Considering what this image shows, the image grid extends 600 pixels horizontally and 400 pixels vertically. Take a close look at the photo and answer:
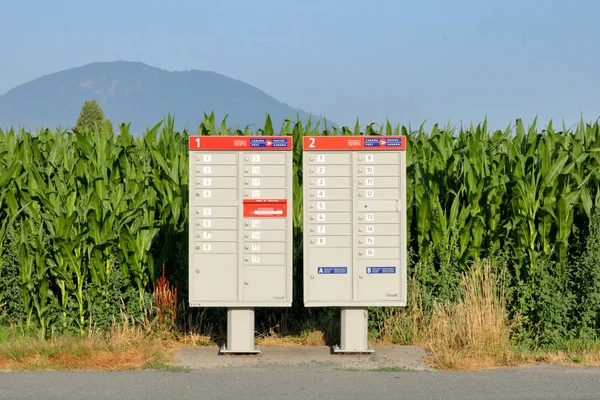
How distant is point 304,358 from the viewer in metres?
8.75

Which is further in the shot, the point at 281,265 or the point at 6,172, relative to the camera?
the point at 6,172

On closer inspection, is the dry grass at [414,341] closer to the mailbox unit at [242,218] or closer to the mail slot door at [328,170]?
the mailbox unit at [242,218]

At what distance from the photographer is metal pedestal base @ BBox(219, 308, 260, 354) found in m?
8.84

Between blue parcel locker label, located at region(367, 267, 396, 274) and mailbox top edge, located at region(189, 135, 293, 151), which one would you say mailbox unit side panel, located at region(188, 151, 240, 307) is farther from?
blue parcel locker label, located at region(367, 267, 396, 274)

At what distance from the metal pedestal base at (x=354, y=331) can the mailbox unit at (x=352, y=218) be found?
173 millimetres

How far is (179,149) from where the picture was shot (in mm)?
10555

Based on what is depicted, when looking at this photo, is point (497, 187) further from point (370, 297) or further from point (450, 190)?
point (370, 297)

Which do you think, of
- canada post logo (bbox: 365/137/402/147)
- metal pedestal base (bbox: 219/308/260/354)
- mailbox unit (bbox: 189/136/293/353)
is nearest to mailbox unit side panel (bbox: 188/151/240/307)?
mailbox unit (bbox: 189/136/293/353)

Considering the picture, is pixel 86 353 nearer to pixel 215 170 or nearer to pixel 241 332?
pixel 241 332

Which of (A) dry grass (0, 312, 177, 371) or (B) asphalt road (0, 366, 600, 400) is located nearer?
(B) asphalt road (0, 366, 600, 400)

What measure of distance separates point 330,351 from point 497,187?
9.79 ft

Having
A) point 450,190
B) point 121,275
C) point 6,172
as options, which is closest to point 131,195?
point 121,275

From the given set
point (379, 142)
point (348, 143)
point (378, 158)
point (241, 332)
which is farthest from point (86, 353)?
point (379, 142)

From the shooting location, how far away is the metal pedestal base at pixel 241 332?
29.0ft
